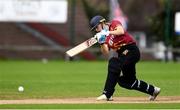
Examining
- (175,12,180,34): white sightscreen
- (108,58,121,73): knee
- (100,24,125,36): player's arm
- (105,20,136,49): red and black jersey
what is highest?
(175,12,180,34): white sightscreen

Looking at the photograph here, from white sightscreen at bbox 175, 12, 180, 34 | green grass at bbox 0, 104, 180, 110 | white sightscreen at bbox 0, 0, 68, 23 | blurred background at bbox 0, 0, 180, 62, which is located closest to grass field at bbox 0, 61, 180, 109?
green grass at bbox 0, 104, 180, 110

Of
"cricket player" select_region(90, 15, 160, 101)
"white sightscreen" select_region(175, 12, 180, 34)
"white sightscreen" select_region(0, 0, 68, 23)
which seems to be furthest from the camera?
"white sightscreen" select_region(0, 0, 68, 23)

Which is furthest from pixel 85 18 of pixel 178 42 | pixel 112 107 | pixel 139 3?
pixel 112 107

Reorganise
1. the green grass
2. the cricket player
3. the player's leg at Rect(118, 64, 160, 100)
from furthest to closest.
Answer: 1. the player's leg at Rect(118, 64, 160, 100)
2. the cricket player
3. the green grass

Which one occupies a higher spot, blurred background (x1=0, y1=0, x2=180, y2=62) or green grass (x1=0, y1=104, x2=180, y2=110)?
blurred background (x1=0, y1=0, x2=180, y2=62)

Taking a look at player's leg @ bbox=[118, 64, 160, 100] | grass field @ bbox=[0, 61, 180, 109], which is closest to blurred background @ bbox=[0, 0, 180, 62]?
grass field @ bbox=[0, 61, 180, 109]

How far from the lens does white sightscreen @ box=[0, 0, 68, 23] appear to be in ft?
142

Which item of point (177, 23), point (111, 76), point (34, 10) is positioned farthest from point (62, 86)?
point (34, 10)

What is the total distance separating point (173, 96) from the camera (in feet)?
57.3

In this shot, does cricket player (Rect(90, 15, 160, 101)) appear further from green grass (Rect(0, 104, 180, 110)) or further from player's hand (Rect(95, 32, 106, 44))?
green grass (Rect(0, 104, 180, 110))

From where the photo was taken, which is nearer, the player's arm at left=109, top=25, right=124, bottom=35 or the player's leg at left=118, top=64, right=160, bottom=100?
the player's arm at left=109, top=25, right=124, bottom=35

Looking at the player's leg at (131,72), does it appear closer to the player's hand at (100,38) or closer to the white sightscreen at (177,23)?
the player's hand at (100,38)

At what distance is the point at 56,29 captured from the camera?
158ft

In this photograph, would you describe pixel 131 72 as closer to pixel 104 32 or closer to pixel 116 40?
pixel 116 40
